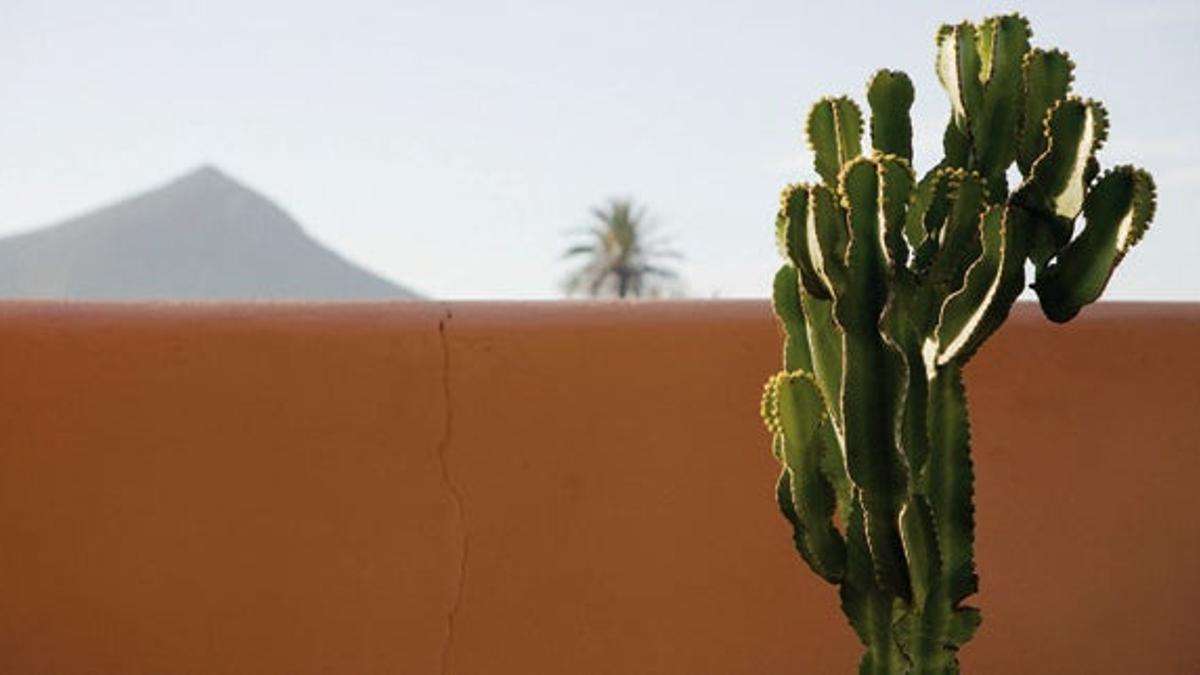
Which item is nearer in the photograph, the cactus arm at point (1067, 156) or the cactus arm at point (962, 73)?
the cactus arm at point (1067, 156)

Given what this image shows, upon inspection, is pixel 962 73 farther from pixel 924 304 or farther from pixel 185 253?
pixel 185 253

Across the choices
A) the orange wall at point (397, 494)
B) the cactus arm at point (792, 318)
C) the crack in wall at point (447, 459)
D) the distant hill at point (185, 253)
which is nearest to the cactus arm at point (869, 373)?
the cactus arm at point (792, 318)

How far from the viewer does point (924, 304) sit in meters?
3.05

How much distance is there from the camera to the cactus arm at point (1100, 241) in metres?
3.00

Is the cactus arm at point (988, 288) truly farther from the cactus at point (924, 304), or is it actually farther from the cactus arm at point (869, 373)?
the cactus arm at point (869, 373)

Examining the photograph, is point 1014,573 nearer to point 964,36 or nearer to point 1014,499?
point 1014,499

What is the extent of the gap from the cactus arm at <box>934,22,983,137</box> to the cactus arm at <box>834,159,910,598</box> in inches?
15.8

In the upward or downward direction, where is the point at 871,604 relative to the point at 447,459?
downward

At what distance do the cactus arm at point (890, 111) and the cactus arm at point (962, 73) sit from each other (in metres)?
0.08

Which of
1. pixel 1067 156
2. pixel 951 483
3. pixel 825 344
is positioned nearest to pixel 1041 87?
pixel 1067 156

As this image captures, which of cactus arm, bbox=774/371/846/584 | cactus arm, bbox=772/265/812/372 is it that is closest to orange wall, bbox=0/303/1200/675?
cactus arm, bbox=772/265/812/372

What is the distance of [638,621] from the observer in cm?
418

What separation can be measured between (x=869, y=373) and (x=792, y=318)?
35cm

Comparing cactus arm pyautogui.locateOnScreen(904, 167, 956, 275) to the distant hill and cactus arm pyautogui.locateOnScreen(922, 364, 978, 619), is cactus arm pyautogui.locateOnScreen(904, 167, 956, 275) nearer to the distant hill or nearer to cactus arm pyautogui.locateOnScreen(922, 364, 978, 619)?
cactus arm pyautogui.locateOnScreen(922, 364, 978, 619)
